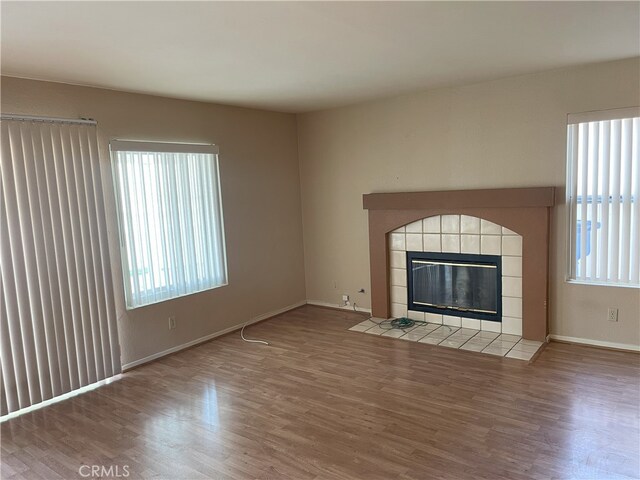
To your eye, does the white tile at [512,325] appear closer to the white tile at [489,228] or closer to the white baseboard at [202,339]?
the white tile at [489,228]

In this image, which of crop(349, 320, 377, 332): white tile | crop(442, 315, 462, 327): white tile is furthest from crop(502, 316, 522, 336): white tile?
crop(349, 320, 377, 332): white tile

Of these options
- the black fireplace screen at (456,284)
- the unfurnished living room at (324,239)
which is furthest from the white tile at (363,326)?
the black fireplace screen at (456,284)

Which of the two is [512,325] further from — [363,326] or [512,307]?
[363,326]

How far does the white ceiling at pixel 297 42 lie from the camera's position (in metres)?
2.31

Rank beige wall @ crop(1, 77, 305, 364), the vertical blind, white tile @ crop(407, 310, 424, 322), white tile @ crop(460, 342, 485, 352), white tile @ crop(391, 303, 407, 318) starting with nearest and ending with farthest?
the vertical blind, beige wall @ crop(1, 77, 305, 364), white tile @ crop(460, 342, 485, 352), white tile @ crop(407, 310, 424, 322), white tile @ crop(391, 303, 407, 318)

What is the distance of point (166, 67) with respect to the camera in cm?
328

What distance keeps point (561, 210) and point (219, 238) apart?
336 cm

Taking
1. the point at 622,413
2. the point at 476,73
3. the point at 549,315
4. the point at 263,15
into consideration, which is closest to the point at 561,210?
the point at 549,315

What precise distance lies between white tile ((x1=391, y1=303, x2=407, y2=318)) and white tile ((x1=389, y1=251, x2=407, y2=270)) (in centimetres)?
44

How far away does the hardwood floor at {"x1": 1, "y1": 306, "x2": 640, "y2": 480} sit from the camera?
2.52m

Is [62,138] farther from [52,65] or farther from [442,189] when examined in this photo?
[442,189]

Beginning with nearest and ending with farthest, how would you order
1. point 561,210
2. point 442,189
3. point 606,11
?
point 606,11 → point 561,210 → point 442,189

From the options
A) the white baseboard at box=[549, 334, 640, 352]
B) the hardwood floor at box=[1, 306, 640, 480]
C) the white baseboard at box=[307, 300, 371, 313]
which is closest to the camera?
the hardwood floor at box=[1, 306, 640, 480]

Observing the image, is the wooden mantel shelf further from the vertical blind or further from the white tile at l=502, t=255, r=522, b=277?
the vertical blind
